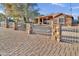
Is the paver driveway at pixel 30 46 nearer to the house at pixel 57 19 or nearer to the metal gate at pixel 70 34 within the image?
the metal gate at pixel 70 34

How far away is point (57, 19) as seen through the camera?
4.39 meters

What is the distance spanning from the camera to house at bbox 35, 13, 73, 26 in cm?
430

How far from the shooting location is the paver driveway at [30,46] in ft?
14.1

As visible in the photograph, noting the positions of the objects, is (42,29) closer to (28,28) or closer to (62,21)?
(28,28)

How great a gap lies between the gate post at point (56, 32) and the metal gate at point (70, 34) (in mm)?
76

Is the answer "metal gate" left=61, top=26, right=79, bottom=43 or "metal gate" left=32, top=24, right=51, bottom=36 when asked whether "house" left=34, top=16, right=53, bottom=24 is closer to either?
"metal gate" left=32, top=24, right=51, bottom=36

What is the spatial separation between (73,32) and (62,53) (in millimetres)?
443

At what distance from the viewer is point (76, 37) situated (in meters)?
4.32

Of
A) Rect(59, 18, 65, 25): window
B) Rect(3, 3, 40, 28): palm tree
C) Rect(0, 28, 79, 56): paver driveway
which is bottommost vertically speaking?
Rect(0, 28, 79, 56): paver driveway

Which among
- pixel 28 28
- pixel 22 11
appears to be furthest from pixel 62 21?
pixel 22 11

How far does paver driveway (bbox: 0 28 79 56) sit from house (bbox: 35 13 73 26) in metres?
0.34

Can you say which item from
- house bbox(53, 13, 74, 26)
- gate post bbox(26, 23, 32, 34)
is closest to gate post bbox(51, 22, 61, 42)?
house bbox(53, 13, 74, 26)

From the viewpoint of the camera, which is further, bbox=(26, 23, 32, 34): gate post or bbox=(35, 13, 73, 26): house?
bbox=(26, 23, 32, 34): gate post

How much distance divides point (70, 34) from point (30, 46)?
31.0 inches
